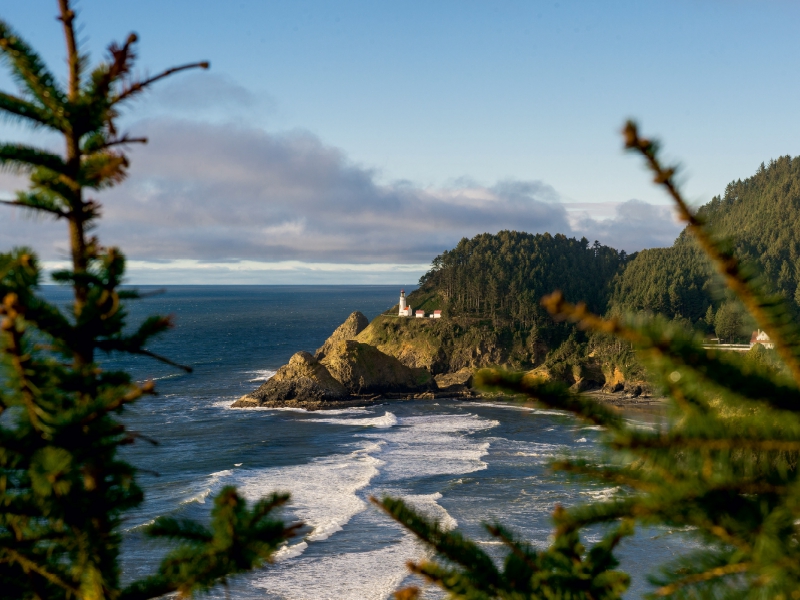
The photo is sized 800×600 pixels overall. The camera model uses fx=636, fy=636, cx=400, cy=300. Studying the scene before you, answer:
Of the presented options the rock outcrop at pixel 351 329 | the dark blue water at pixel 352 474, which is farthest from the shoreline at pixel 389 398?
the rock outcrop at pixel 351 329

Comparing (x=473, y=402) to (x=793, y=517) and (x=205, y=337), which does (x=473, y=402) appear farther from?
(x=205, y=337)

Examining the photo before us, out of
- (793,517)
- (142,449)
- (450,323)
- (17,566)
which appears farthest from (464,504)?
(450,323)

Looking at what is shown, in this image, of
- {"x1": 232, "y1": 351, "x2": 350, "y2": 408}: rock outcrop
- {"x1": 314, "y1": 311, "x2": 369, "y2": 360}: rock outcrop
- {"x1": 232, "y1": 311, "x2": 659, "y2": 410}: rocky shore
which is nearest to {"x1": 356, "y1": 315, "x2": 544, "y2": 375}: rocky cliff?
{"x1": 232, "y1": 311, "x2": 659, "y2": 410}: rocky shore

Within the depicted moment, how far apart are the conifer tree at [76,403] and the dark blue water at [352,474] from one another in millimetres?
2584

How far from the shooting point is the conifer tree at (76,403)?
3.57 metres

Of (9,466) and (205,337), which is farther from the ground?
(9,466)

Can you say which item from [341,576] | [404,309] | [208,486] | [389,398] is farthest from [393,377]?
[341,576]

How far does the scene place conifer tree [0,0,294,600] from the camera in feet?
11.7

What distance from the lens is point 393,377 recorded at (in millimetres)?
74562

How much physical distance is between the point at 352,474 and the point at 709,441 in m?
39.6

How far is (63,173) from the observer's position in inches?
187

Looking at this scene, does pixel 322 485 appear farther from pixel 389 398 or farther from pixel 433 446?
pixel 389 398

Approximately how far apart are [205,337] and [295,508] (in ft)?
356

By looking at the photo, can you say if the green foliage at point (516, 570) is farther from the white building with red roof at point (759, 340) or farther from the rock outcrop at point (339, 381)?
the rock outcrop at point (339, 381)
